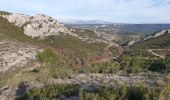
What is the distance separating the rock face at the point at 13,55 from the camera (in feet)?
302

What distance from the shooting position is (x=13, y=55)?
99.3m

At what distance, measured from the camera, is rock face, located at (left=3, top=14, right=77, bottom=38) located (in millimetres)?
164250

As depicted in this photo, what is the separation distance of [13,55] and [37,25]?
72174 millimetres

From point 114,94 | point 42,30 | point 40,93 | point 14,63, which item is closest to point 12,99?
point 40,93

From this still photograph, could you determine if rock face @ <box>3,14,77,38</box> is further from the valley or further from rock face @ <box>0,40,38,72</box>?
rock face @ <box>0,40,38,72</box>

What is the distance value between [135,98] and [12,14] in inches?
6569

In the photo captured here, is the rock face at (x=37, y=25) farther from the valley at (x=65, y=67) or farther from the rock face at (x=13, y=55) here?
the rock face at (x=13, y=55)

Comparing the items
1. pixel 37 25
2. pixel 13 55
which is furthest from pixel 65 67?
pixel 37 25

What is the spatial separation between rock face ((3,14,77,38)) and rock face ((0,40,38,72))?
5027 centimetres

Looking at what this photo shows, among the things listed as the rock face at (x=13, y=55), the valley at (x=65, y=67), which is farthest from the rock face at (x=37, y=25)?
the rock face at (x=13, y=55)

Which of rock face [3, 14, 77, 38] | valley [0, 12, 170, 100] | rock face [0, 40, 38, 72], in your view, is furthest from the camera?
rock face [3, 14, 77, 38]

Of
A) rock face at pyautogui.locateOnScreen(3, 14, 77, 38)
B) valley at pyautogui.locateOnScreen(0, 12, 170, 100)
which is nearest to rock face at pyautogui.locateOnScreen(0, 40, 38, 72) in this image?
valley at pyautogui.locateOnScreen(0, 12, 170, 100)

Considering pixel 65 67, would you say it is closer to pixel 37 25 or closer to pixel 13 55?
pixel 13 55

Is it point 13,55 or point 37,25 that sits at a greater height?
point 37,25
